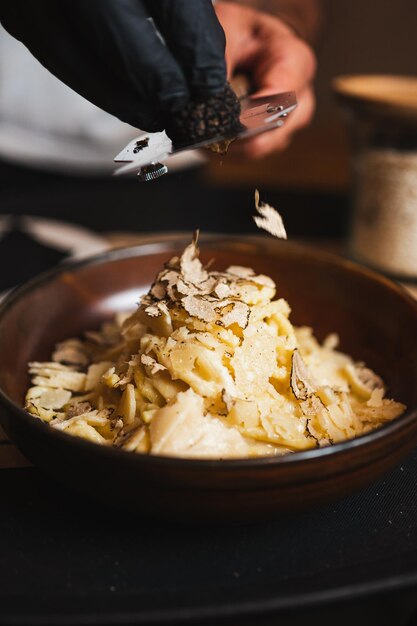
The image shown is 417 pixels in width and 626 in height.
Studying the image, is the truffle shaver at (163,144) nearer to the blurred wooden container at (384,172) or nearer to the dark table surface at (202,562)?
the dark table surface at (202,562)

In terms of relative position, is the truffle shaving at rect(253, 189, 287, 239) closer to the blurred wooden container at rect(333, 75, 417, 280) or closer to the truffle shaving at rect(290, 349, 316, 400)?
the truffle shaving at rect(290, 349, 316, 400)

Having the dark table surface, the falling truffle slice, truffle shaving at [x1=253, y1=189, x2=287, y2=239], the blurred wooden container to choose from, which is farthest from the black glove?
the blurred wooden container

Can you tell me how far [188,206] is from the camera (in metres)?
1.65

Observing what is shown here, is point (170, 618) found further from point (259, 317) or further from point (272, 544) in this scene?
point (259, 317)

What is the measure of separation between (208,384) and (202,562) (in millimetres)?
177

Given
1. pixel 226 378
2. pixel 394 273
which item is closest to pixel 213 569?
pixel 226 378

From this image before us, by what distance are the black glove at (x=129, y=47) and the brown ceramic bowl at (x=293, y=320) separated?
320 mm

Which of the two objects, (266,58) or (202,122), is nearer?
(202,122)

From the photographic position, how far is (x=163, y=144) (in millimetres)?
726

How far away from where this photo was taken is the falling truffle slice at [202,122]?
70cm

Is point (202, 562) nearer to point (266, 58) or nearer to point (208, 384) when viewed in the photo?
point (208, 384)

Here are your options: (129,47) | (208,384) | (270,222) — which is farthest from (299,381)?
(129,47)

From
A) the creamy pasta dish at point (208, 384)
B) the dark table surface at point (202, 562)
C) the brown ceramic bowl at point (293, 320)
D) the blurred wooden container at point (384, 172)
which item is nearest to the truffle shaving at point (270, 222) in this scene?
the creamy pasta dish at point (208, 384)

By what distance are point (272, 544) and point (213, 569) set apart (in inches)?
2.7
